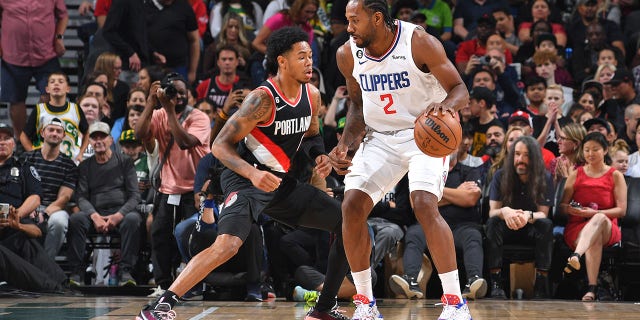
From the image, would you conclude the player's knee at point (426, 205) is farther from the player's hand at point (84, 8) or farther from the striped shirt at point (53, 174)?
the player's hand at point (84, 8)

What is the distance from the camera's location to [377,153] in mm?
5969

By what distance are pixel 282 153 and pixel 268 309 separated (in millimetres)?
1597

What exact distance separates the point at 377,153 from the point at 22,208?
4646 mm

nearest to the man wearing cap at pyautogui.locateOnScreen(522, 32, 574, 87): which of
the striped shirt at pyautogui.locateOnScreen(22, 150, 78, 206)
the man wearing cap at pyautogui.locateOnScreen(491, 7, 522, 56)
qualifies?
the man wearing cap at pyautogui.locateOnScreen(491, 7, 522, 56)

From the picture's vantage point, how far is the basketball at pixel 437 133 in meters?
5.33

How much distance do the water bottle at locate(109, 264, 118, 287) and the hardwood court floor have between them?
3.82ft

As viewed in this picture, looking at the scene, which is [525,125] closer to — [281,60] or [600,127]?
→ [600,127]

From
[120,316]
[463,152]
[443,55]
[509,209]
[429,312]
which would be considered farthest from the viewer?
[463,152]

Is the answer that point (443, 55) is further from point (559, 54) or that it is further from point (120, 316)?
point (559, 54)

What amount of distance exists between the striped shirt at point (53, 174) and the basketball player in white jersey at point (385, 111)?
183 inches

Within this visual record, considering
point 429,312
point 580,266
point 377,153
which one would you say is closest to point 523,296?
point 580,266

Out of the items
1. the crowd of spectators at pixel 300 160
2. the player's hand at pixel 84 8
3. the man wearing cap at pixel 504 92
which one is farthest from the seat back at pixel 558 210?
the player's hand at pixel 84 8

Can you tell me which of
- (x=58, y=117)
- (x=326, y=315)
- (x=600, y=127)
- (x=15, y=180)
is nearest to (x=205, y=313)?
(x=326, y=315)

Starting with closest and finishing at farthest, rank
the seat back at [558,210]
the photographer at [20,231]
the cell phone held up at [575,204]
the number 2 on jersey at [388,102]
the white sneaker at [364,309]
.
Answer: the number 2 on jersey at [388,102], the white sneaker at [364,309], the photographer at [20,231], the cell phone held up at [575,204], the seat back at [558,210]
